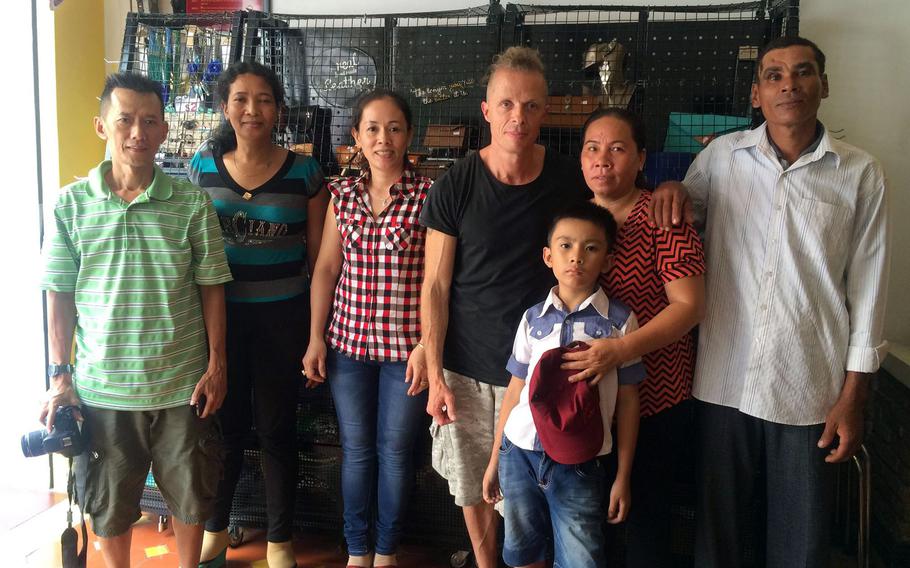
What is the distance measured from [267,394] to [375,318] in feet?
1.53

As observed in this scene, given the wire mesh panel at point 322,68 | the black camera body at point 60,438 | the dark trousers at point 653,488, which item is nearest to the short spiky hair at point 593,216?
the dark trousers at point 653,488

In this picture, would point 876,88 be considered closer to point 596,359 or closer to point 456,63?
point 456,63

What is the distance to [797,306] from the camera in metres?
1.59

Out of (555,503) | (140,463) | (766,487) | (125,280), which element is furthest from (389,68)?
(766,487)

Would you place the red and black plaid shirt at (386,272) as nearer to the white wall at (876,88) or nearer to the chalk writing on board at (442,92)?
the chalk writing on board at (442,92)

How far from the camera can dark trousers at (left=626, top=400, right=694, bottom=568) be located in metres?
1.64

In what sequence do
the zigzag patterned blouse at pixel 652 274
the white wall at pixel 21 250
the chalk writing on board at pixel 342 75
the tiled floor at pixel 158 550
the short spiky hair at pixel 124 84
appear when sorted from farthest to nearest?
the white wall at pixel 21 250, the chalk writing on board at pixel 342 75, the tiled floor at pixel 158 550, the short spiky hair at pixel 124 84, the zigzag patterned blouse at pixel 652 274

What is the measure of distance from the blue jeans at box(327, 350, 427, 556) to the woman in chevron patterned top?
67 cm

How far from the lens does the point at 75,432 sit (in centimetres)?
175

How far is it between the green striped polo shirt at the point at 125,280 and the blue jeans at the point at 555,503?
0.94 metres

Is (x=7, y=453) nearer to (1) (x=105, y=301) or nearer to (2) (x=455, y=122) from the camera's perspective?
(1) (x=105, y=301)

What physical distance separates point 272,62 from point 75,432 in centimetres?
163

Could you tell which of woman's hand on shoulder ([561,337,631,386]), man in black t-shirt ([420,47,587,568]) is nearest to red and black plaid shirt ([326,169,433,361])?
man in black t-shirt ([420,47,587,568])

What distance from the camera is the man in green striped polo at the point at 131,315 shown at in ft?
5.84
